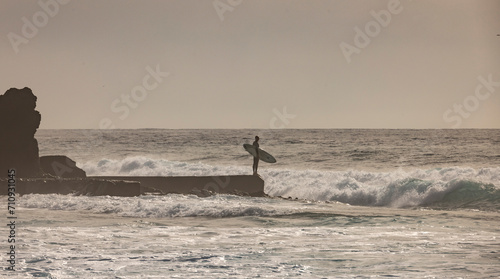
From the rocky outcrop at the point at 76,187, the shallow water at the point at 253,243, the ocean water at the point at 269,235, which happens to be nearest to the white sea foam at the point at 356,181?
the ocean water at the point at 269,235

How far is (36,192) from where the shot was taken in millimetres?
29156

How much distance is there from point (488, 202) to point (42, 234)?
18888 millimetres

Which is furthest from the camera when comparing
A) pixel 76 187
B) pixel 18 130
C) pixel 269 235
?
pixel 18 130

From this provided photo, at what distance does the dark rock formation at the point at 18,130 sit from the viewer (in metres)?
30.4

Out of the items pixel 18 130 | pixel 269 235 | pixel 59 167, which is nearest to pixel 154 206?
pixel 269 235

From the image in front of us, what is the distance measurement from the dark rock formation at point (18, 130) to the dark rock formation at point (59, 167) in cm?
193

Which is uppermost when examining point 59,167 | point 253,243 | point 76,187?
point 59,167

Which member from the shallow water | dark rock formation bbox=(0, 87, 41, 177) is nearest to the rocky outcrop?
dark rock formation bbox=(0, 87, 41, 177)

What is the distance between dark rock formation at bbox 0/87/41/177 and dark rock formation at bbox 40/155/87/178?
1.93m

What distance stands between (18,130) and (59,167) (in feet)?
11.8

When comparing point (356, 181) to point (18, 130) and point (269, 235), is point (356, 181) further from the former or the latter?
point (269, 235)

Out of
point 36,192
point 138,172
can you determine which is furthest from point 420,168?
point 36,192

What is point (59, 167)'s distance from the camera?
3369 centimetres

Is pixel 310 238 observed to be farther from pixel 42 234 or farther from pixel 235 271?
pixel 42 234
